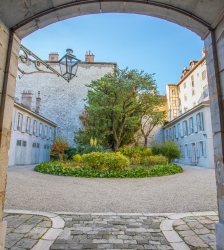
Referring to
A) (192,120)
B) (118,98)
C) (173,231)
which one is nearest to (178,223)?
(173,231)

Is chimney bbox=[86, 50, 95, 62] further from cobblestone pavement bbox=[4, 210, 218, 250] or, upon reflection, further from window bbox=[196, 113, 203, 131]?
cobblestone pavement bbox=[4, 210, 218, 250]

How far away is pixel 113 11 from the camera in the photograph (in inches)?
102

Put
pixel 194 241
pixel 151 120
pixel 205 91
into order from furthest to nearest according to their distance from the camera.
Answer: pixel 151 120, pixel 205 91, pixel 194 241

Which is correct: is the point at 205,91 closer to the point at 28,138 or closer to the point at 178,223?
the point at 28,138

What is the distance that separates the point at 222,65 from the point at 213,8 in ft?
2.09

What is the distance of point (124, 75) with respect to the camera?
1473 centimetres

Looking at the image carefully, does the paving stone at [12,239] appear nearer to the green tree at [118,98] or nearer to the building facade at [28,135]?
the green tree at [118,98]

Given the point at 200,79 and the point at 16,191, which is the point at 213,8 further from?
the point at 200,79

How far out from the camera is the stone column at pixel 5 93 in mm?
2145

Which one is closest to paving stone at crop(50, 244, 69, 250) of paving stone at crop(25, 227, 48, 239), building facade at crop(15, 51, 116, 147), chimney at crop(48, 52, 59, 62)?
paving stone at crop(25, 227, 48, 239)

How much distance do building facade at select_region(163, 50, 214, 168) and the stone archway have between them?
1305 cm

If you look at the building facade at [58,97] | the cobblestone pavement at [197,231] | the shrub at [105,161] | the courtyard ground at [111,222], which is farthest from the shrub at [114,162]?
the building facade at [58,97]

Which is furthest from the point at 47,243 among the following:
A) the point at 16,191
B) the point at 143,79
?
the point at 143,79

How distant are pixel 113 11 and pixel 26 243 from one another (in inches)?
128
